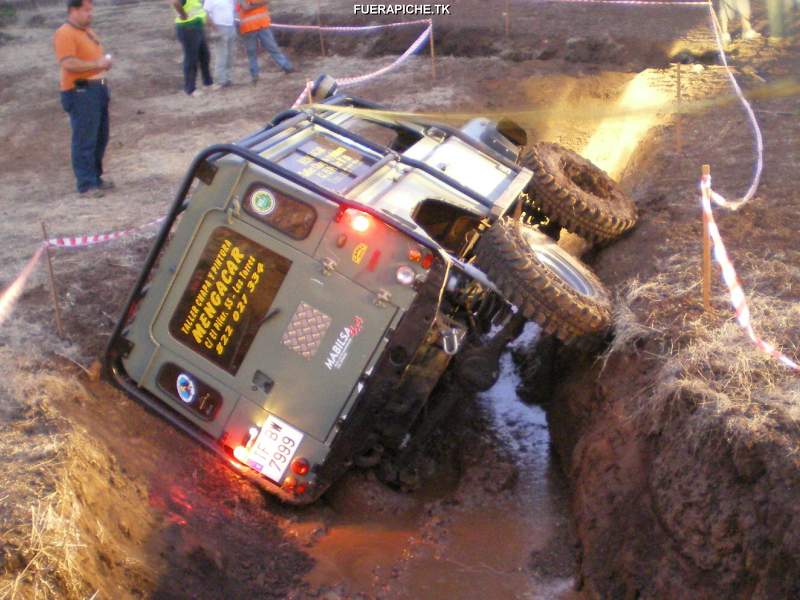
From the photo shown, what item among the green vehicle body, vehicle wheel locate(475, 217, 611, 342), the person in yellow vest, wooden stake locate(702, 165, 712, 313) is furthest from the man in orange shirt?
wooden stake locate(702, 165, 712, 313)

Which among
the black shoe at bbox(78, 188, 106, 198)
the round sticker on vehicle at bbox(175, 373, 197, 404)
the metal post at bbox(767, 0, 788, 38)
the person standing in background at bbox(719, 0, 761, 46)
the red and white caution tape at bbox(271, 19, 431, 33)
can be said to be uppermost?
the metal post at bbox(767, 0, 788, 38)

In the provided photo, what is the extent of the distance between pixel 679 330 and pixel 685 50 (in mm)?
8308

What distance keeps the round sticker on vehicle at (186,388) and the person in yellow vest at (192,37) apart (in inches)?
345

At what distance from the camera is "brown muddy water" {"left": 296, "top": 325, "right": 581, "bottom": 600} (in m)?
5.21

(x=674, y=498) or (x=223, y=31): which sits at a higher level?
(x=674, y=498)

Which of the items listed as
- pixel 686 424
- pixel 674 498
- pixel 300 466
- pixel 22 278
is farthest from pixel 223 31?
pixel 674 498

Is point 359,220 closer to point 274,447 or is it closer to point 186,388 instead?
point 274,447

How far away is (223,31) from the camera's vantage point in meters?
13.2

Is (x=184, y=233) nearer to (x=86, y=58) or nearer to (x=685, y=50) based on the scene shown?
(x=86, y=58)

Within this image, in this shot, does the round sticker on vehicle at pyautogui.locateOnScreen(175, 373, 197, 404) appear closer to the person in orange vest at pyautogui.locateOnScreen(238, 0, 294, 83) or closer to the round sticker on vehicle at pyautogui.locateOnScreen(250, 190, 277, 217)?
the round sticker on vehicle at pyautogui.locateOnScreen(250, 190, 277, 217)

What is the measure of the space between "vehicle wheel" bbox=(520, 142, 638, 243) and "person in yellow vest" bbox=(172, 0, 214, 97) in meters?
7.38

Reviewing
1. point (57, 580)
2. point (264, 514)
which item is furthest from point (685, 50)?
point (57, 580)

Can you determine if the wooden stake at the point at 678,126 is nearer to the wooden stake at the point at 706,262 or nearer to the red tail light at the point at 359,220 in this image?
the wooden stake at the point at 706,262

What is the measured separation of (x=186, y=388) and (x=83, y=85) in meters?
4.62
